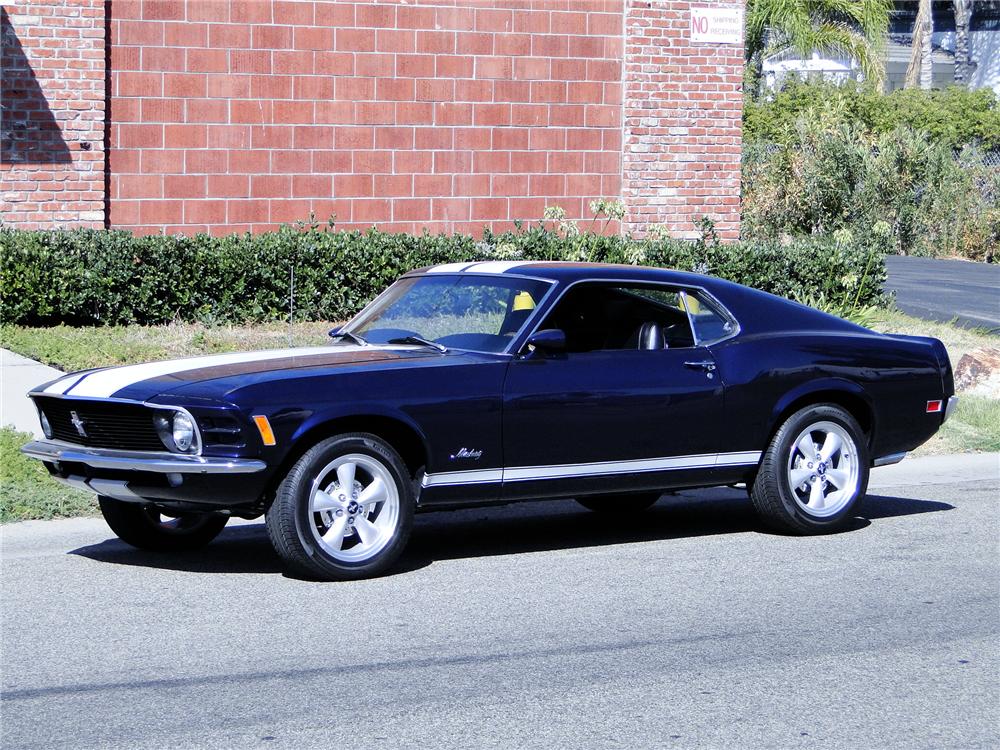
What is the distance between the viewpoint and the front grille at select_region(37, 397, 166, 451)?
7.02m

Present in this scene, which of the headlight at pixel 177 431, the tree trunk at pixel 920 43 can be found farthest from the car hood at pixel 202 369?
the tree trunk at pixel 920 43

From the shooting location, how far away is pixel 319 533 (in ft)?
23.4

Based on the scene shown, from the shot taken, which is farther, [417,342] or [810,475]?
[810,475]

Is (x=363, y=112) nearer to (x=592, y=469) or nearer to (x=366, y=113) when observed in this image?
(x=366, y=113)

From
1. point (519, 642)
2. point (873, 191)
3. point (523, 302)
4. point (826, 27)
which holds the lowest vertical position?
point (519, 642)

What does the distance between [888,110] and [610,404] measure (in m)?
31.3

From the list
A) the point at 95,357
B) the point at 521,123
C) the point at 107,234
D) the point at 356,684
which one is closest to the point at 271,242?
the point at 107,234

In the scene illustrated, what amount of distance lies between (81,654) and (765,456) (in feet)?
13.3

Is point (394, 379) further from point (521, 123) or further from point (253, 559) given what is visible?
point (521, 123)

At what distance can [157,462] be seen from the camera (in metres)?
6.87

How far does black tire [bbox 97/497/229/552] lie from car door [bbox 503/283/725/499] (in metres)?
1.70

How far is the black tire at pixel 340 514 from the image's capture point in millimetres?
6957

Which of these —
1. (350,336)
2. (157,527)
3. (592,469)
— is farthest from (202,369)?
(592,469)

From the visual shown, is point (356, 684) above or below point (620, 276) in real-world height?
below
